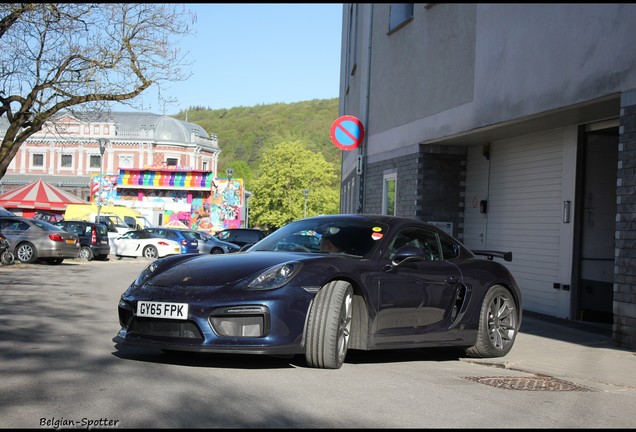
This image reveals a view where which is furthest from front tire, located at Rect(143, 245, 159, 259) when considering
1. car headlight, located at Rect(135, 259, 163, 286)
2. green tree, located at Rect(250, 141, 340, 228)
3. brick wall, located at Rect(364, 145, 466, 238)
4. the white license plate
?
green tree, located at Rect(250, 141, 340, 228)

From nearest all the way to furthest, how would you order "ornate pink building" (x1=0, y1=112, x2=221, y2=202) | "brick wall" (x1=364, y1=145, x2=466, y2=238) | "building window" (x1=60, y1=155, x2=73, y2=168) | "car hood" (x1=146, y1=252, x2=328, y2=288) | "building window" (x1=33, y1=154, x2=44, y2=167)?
"car hood" (x1=146, y1=252, x2=328, y2=288), "brick wall" (x1=364, y1=145, x2=466, y2=238), "ornate pink building" (x1=0, y1=112, x2=221, y2=202), "building window" (x1=60, y1=155, x2=73, y2=168), "building window" (x1=33, y1=154, x2=44, y2=167)

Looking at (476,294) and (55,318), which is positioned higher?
(476,294)

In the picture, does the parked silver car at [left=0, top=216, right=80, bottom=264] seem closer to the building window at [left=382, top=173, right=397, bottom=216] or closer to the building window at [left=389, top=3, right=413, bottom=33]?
the building window at [left=382, top=173, right=397, bottom=216]

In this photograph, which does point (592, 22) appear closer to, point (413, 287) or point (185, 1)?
point (413, 287)

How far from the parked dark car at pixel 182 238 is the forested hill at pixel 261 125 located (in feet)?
289

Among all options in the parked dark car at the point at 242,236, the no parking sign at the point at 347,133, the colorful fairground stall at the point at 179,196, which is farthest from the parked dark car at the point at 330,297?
the colorful fairground stall at the point at 179,196

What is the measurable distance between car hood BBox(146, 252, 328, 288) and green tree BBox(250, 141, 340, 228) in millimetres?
73877

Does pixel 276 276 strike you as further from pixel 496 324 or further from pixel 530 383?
pixel 496 324

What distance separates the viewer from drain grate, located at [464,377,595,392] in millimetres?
6531

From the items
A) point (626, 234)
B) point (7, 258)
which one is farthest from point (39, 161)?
point (626, 234)

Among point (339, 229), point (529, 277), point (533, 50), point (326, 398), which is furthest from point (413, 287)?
point (529, 277)

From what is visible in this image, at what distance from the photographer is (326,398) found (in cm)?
544

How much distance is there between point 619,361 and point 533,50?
517 cm

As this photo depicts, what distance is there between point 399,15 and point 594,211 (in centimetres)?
784
